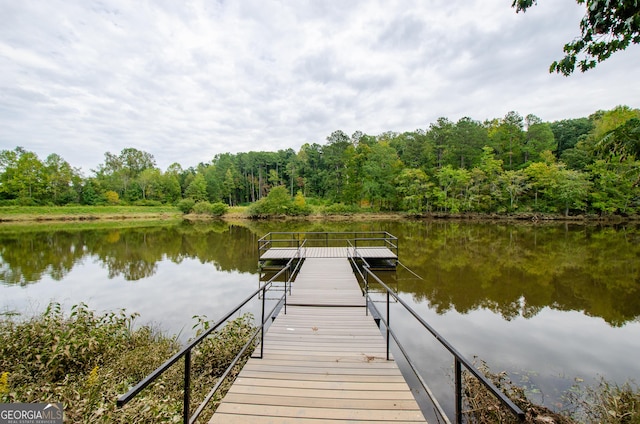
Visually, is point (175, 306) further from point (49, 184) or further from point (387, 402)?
point (49, 184)

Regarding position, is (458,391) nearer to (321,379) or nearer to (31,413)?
(321,379)

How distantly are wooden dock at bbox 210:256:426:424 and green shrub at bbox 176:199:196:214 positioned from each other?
49.5 meters

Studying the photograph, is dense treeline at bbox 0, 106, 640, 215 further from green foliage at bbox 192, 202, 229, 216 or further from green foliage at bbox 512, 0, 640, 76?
green foliage at bbox 512, 0, 640, 76

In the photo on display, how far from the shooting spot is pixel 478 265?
1279 centimetres

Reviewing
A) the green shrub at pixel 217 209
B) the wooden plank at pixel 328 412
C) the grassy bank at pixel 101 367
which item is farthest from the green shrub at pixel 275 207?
the wooden plank at pixel 328 412

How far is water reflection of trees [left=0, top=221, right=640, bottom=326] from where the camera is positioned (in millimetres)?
8562

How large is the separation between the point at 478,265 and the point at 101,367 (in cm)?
1316

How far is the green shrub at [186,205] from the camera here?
50.1 meters

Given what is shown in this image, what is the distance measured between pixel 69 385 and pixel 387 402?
410 cm

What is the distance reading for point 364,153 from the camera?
4944 centimetres

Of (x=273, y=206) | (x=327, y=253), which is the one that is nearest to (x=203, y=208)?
(x=273, y=206)

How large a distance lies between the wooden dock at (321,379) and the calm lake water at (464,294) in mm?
1434

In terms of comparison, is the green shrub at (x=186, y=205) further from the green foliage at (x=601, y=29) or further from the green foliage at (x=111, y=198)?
the green foliage at (x=601, y=29)

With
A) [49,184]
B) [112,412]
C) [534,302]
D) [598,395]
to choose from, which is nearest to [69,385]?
[112,412]
